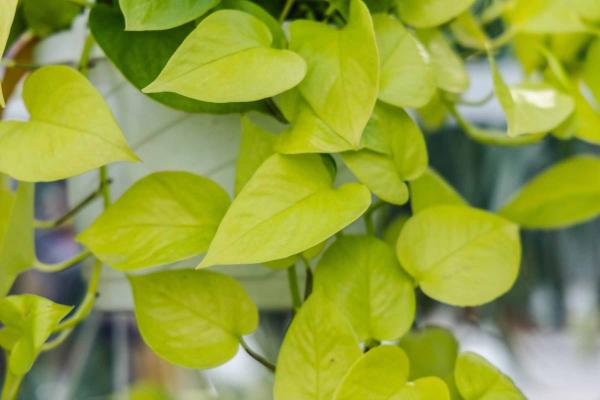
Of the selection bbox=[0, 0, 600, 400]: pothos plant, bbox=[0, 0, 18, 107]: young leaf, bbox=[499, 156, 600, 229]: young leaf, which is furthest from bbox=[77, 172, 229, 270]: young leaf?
bbox=[499, 156, 600, 229]: young leaf

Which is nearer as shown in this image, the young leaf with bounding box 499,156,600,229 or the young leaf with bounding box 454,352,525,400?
the young leaf with bounding box 454,352,525,400

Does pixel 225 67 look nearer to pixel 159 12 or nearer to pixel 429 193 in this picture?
pixel 159 12

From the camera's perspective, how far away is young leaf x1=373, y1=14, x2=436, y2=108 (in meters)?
0.38

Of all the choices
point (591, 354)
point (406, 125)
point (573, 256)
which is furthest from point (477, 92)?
point (406, 125)

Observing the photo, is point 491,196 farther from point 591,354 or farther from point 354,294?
point 354,294

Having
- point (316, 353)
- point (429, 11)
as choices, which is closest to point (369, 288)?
point (316, 353)

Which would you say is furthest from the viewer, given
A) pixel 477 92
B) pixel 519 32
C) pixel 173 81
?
pixel 477 92

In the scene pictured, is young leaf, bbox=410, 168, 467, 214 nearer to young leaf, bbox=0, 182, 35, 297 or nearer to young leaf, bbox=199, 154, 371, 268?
young leaf, bbox=199, 154, 371, 268

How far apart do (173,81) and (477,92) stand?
1.91 feet

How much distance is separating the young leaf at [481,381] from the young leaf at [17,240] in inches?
9.4

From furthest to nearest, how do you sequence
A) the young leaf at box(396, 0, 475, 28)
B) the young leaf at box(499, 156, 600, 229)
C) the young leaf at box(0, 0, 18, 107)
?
the young leaf at box(499, 156, 600, 229)
the young leaf at box(396, 0, 475, 28)
the young leaf at box(0, 0, 18, 107)

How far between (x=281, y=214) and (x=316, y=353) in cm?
7

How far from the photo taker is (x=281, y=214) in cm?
33

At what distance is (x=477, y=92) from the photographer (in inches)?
32.9
